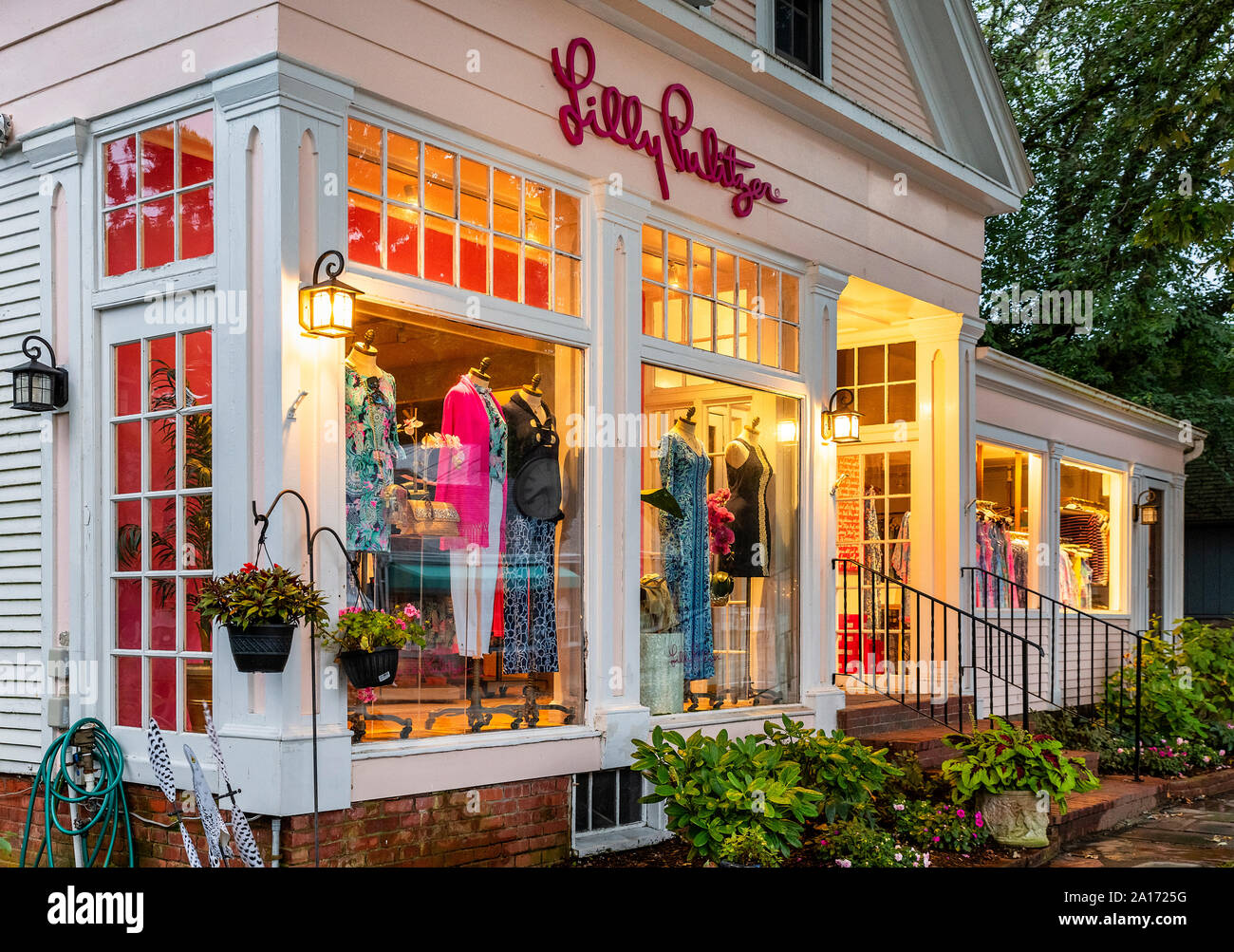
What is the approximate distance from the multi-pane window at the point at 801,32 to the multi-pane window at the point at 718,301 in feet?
5.66

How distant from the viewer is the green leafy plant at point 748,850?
631cm

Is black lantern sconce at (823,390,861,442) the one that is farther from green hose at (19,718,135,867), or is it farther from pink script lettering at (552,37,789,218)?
green hose at (19,718,135,867)

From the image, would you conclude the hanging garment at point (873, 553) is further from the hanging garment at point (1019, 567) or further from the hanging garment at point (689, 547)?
the hanging garment at point (689, 547)

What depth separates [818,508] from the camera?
9305 mm

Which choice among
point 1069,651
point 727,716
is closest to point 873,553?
point 727,716

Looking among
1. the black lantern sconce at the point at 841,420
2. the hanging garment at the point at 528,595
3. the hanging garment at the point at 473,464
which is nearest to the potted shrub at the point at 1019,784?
the black lantern sconce at the point at 841,420

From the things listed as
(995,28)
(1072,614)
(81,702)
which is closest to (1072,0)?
(995,28)

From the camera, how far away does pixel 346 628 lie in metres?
5.78

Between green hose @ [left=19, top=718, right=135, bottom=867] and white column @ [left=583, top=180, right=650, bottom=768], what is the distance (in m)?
2.50

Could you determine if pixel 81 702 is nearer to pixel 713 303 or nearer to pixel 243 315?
pixel 243 315

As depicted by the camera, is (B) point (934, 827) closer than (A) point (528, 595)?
No

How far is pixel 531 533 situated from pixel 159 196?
258 centimetres

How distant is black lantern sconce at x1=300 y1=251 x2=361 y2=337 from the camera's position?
18.4 feet

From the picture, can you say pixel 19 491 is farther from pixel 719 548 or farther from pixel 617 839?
pixel 719 548
